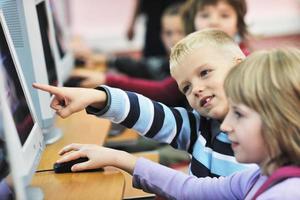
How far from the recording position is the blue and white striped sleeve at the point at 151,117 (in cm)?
146

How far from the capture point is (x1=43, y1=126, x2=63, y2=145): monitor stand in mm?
1770

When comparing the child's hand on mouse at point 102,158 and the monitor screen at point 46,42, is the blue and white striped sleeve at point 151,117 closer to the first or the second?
the child's hand on mouse at point 102,158

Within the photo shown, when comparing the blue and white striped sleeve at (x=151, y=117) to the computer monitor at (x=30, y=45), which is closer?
the blue and white striped sleeve at (x=151, y=117)

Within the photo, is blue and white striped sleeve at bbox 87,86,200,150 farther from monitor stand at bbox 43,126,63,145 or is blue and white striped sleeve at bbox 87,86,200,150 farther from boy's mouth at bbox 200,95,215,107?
monitor stand at bbox 43,126,63,145

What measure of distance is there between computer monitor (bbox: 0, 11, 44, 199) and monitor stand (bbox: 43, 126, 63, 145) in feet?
1.25

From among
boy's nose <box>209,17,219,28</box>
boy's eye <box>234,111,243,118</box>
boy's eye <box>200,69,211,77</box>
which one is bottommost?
boy's nose <box>209,17,219,28</box>

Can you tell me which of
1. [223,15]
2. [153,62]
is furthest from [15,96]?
[153,62]

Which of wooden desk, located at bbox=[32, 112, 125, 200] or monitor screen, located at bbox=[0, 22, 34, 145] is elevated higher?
monitor screen, located at bbox=[0, 22, 34, 145]

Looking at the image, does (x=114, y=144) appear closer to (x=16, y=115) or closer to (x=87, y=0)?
(x=16, y=115)

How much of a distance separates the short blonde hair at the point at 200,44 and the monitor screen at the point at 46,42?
19.7 inches

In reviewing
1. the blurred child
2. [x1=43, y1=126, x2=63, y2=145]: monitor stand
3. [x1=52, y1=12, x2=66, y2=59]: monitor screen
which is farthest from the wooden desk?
the blurred child

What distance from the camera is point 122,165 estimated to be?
4.52ft

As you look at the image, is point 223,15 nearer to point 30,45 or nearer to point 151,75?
point 151,75

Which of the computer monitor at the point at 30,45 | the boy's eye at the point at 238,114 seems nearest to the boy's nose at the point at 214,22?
the computer monitor at the point at 30,45
